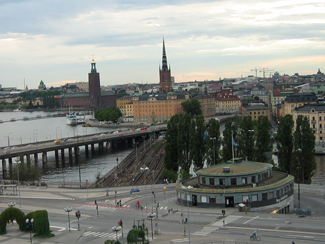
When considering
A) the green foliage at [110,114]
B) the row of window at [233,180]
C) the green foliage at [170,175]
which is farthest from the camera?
the green foliage at [110,114]

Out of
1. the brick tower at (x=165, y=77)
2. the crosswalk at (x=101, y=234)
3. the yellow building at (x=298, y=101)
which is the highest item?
the brick tower at (x=165, y=77)

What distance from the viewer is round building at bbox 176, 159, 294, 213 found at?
102ft

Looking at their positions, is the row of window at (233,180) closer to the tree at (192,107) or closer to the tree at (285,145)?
the tree at (285,145)

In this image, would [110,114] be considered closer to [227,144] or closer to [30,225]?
[227,144]

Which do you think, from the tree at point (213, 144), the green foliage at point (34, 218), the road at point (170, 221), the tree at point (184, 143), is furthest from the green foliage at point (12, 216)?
the tree at point (184, 143)

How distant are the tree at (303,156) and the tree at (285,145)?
0.63 metres

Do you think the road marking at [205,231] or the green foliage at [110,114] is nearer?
the road marking at [205,231]

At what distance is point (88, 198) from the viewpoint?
3709 centimetres

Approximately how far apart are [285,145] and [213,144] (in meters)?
6.92

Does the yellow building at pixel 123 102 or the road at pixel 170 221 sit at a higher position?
the yellow building at pixel 123 102

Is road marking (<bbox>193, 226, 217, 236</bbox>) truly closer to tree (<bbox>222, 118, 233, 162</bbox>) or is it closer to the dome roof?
the dome roof

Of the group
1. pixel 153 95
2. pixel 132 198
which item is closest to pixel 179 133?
pixel 132 198

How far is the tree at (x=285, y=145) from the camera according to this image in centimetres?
4544

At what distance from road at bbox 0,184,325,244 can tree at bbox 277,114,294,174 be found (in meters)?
7.31
